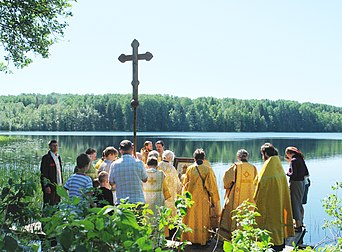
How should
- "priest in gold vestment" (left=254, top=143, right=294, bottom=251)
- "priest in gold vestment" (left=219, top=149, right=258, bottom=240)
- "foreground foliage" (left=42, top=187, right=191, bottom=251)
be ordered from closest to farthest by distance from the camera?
"foreground foliage" (left=42, top=187, right=191, bottom=251) → "priest in gold vestment" (left=254, top=143, right=294, bottom=251) → "priest in gold vestment" (left=219, top=149, right=258, bottom=240)

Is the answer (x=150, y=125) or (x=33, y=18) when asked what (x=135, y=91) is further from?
(x=150, y=125)

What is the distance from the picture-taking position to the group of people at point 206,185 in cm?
570

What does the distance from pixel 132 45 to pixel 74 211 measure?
6.74m

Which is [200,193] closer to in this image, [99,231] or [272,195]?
[272,195]

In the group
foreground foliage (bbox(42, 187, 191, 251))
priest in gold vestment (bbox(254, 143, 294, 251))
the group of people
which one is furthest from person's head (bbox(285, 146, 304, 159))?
foreground foliage (bbox(42, 187, 191, 251))

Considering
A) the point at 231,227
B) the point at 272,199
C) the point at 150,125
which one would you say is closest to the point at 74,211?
the point at 272,199

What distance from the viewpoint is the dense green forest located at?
8712cm

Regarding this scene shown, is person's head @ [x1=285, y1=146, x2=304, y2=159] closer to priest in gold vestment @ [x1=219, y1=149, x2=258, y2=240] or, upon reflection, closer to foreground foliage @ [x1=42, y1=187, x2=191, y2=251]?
priest in gold vestment @ [x1=219, y1=149, x2=258, y2=240]

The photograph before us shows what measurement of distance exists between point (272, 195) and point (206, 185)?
1.01 metres

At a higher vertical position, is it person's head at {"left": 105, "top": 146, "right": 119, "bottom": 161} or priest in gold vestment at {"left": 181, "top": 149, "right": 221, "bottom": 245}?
person's head at {"left": 105, "top": 146, "right": 119, "bottom": 161}

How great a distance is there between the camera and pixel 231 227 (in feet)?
22.7

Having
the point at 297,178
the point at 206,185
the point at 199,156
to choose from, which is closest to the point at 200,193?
the point at 206,185

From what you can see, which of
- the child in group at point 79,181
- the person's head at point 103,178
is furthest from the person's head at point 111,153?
the child in group at point 79,181

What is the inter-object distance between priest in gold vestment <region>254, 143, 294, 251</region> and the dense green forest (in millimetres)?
75682
